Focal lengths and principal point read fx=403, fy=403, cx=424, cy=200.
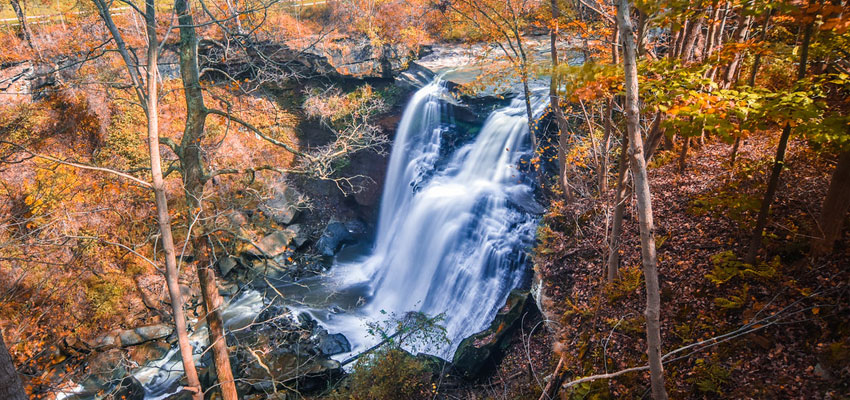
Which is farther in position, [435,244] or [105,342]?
[435,244]

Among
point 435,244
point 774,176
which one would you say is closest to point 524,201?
point 435,244

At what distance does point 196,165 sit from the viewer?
18.8ft

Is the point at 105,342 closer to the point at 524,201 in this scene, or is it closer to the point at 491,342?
the point at 491,342

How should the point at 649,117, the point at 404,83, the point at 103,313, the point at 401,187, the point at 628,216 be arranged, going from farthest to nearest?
the point at 404,83 < the point at 401,187 < the point at 103,313 < the point at 649,117 < the point at 628,216

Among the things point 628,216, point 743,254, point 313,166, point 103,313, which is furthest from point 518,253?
point 103,313

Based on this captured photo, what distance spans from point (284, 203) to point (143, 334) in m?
6.90

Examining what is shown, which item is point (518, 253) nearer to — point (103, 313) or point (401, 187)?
point (401, 187)

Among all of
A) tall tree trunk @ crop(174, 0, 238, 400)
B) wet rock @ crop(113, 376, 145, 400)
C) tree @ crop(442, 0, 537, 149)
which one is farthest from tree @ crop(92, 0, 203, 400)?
wet rock @ crop(113, 376, 145, 400)

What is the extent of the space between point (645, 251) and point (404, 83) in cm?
1527

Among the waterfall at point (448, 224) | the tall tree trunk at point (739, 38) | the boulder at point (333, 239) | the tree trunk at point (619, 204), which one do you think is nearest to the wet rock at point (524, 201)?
the waterfall at point (448, 224)

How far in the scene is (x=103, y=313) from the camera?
11500mm

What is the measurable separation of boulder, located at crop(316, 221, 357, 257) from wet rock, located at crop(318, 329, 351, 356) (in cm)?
532

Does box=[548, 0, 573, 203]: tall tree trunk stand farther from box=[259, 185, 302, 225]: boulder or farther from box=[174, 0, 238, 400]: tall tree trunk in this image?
box=[259, 185, 302, 225]: boulder

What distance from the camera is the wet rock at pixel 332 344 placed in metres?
10.3
